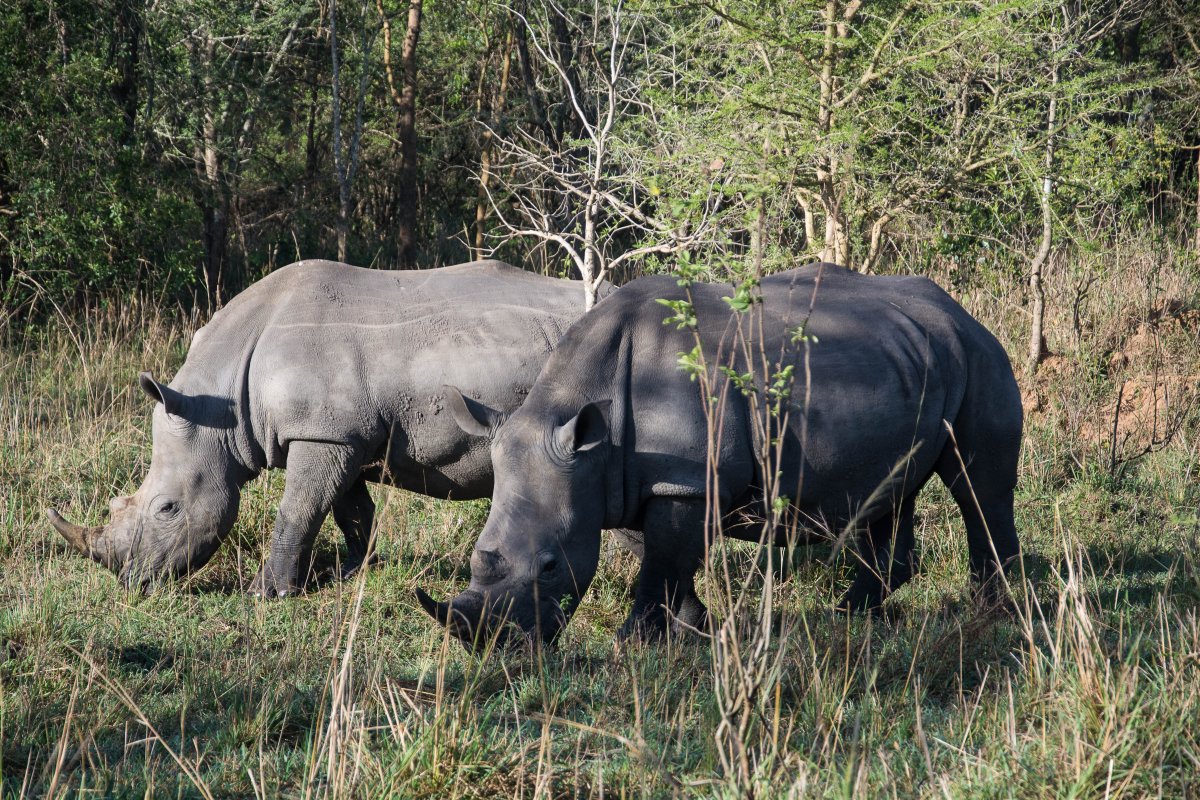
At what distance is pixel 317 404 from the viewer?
6.05m

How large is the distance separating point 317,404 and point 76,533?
1458 mm

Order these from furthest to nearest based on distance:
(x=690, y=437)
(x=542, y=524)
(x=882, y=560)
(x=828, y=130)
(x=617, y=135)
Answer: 1. (x=617, y=135)
2. (x=828, y=130)
3. (x=882, y=560)
4. (x=690, y=437)
5. (x=542, y=524)

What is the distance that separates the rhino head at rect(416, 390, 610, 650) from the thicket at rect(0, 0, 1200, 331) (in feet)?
3.50

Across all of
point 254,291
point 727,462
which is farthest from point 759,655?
point 254,291

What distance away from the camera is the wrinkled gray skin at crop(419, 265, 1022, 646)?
4.82 metres

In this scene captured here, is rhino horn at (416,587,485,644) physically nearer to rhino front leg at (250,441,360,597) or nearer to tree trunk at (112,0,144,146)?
rhino front leg at (250,441,360,597)

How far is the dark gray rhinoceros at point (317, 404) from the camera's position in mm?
6082

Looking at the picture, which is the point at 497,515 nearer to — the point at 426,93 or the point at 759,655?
the point at 759,655

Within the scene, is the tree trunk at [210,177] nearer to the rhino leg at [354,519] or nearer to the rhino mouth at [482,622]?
the rhino leg at [354,519]

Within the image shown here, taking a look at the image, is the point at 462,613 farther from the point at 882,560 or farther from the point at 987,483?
the point at 987,483

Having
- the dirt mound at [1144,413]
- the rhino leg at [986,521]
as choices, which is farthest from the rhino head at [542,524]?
the dirt mound at [1144,413]

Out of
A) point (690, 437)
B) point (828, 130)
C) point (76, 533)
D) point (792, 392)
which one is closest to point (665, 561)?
point (690, 437)

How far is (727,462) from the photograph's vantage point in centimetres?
496

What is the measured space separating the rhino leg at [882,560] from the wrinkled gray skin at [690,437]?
0.60 ft
